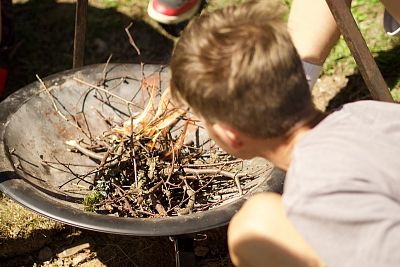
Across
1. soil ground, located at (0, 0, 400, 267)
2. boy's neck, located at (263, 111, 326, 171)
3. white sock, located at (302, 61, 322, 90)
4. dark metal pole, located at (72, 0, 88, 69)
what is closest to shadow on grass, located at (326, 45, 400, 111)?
soil ground, located at (0, 0, 400, 267)

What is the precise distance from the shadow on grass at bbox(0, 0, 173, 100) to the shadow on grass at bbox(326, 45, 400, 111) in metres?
0.83

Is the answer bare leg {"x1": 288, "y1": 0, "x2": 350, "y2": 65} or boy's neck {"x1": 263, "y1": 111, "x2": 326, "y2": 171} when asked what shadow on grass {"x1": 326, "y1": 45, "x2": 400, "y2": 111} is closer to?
bare leg {"x1": 288, "y1": 0, "x2": 350, "y2": 65}

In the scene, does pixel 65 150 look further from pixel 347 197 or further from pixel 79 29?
pixel 347 197

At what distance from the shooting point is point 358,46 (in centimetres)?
208

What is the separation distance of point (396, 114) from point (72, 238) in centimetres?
137

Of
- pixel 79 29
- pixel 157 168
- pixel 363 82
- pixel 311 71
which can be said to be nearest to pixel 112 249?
pixel 157 168

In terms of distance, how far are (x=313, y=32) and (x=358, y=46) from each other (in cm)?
39

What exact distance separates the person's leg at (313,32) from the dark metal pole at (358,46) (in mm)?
335

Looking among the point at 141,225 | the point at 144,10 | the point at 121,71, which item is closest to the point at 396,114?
the point at 141,225

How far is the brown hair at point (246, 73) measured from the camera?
1.56 m

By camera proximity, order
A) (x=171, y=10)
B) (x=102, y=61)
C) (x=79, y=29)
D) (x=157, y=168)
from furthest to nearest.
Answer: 1. (x=102, y=61)
2. (x=171, y=10)
3. (x=79, y=29)
4. (x=157, y=168)

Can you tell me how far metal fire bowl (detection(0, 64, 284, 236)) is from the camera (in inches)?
74.6

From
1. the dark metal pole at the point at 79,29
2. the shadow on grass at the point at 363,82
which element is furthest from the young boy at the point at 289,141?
the shadow on grass at the point at 363,82

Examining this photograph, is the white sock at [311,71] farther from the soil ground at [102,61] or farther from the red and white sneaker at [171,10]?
the red and white sneaker at [171,10]
